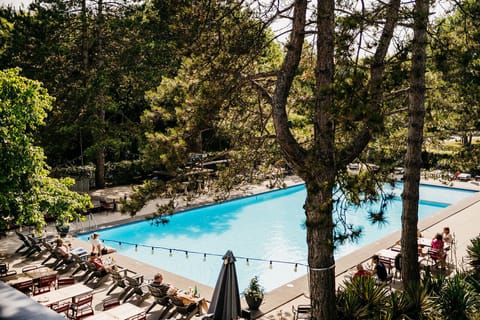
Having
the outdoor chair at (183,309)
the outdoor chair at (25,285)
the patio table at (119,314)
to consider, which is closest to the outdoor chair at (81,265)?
the outdoor chair at (25,285)

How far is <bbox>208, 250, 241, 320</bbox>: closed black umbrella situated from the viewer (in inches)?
334

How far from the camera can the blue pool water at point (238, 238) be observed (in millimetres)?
14430

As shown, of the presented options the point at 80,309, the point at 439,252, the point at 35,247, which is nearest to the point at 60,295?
the point at 80,309

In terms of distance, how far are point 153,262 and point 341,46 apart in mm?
11392

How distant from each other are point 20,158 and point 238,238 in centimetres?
1095

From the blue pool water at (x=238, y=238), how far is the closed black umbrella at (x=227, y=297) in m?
4.33

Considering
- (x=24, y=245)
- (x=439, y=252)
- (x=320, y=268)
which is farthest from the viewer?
(x=24, y=245)

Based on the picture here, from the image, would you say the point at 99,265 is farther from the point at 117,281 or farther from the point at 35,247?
the point at 35,247

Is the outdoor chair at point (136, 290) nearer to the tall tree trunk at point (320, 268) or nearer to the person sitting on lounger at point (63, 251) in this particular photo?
the person sitting on lounger at point (63, 251)

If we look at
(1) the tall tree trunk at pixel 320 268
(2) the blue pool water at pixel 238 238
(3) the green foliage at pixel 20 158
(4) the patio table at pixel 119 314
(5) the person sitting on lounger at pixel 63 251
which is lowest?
(2) the blue pool water at pixel 238 238

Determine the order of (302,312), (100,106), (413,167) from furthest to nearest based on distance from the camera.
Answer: (100,106), (413,167), (302,312)

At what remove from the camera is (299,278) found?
38.3 ft

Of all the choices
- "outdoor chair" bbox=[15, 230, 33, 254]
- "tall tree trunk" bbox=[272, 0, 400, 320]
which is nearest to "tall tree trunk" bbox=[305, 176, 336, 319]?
"tall tree trunk" bbox=[272, 0, 400, 320]

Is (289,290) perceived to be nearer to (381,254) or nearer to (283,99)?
(381,254)
